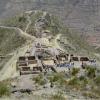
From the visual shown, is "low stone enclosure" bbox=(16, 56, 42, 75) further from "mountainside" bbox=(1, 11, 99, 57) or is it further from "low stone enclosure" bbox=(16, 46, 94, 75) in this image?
"mountainside" bbox=(1, 11, 99, 57)

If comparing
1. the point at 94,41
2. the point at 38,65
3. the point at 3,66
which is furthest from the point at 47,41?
the point at 94,41

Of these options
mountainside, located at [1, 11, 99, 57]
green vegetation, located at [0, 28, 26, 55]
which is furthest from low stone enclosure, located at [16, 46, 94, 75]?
green vegetation, located at [0, 28, 26, 55]

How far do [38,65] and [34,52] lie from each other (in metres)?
10.9

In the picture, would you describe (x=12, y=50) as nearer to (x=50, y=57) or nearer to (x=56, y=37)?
(x=56, y=37)

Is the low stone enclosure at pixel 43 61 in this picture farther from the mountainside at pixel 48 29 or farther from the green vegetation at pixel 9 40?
the green vegetation at pixel 9 40

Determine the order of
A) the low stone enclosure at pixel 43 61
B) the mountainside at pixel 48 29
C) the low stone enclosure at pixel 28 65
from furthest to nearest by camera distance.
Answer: the mountainside at pixel 48 29
the low stone enclosure at pixel 43 61
the low stone enclosure at pixel 28 65

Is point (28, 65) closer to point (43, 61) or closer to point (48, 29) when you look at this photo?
point (43, 61)

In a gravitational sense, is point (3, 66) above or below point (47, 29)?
Result: below

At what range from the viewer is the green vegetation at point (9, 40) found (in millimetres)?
78400

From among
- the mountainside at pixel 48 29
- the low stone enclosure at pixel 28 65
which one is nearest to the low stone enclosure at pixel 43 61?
the low stone enclosure at pixel 28 65

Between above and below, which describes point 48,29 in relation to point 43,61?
above

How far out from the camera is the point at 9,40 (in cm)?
8519

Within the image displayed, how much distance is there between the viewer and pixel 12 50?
75.7m

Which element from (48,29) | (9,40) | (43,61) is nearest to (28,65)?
(43,61)
